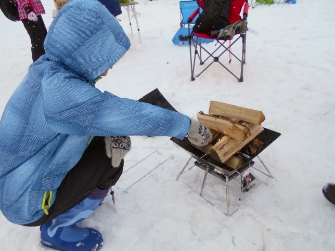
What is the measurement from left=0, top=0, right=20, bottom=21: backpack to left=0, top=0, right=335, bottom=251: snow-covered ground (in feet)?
3.99

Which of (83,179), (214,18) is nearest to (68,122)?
(83,179)

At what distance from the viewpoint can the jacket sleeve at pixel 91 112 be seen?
1.33 m

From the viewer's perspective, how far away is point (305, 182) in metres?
2.34

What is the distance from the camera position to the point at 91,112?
136cm

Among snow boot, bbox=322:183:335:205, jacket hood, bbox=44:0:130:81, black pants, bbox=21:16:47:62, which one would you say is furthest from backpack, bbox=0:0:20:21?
snow boot, bbox=322:183:335:205

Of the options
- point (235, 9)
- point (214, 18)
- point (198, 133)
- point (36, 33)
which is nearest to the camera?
point (198, 133)

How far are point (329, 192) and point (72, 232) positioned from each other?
184cm

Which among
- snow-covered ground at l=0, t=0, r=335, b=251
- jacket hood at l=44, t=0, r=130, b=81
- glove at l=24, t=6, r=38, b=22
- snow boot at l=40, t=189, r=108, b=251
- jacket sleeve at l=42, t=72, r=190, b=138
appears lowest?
snow-covered ground at l=0, t=0, r=335, b=251

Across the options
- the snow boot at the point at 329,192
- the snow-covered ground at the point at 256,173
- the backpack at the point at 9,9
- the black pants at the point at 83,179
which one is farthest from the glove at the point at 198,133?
the backpack at the point at 9,9

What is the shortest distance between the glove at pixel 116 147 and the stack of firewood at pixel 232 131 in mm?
598

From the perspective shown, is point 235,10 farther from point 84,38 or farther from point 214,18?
point 84,38

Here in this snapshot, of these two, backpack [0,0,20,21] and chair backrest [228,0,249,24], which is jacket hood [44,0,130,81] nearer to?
chair backrest [228,0,249,24]

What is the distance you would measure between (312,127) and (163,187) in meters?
1.65

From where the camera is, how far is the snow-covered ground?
2.03m
